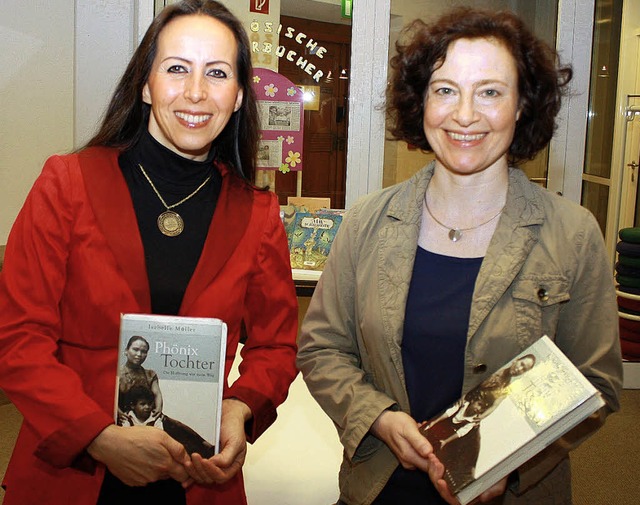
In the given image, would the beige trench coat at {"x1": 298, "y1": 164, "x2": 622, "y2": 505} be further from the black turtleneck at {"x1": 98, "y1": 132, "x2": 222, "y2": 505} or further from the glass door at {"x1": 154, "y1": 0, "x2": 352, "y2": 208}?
the glass door at {"x1": 154, "y1": 0, "x2": 352, "y2": 208}

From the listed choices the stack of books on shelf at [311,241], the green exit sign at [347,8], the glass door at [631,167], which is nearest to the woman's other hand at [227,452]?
the stack of books on shelf at [311,241]

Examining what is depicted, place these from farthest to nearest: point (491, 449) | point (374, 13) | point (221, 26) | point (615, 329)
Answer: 1. point (374, 13)
2. point (221, 26)
3. point (615, 329)
4. point (491, 449)

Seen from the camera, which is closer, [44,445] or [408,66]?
[44,445]

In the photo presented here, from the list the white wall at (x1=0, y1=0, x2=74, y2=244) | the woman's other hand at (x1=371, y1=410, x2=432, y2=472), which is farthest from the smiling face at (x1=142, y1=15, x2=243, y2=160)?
the white wall at (x1=0, y1=0, x2=74, y2=244)

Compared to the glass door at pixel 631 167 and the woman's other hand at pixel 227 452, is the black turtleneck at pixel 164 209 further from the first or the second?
the glass door at pixel 631 167

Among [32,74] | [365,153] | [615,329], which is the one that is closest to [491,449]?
[615,329]

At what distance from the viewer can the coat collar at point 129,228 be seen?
148cm

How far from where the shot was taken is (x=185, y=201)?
1.60m

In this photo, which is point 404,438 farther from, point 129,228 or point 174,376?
point 129,228

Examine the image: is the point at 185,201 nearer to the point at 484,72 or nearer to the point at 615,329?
the point at 484,72

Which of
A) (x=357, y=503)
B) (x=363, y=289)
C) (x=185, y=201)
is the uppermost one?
(x=185, y=201)

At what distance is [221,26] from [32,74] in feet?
9.69

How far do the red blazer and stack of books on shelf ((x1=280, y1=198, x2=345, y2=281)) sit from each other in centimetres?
213

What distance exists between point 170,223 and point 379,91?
2634mm
